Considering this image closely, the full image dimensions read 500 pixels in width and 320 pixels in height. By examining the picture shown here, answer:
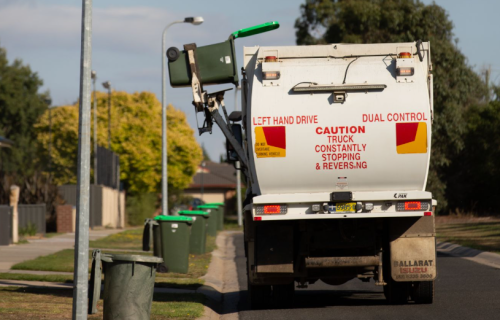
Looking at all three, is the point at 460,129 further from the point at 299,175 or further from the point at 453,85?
the point at 299,175

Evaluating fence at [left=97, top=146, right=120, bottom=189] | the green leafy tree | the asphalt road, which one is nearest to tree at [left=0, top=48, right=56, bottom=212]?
fence at [left=97, top=146, right=120, bottom=189]

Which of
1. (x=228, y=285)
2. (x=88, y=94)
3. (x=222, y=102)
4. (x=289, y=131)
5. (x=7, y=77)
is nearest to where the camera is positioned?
(x=88, y=94)

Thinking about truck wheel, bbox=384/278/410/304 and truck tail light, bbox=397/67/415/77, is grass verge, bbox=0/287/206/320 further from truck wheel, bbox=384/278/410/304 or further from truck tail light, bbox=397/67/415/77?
truck tail light, bbox=397/67/415/77

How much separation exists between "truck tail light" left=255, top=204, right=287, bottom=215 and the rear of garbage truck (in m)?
0.01

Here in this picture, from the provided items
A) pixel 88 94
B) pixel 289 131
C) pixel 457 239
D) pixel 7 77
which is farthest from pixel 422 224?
pixel 7 77

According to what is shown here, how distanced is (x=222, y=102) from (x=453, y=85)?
32.0 metres

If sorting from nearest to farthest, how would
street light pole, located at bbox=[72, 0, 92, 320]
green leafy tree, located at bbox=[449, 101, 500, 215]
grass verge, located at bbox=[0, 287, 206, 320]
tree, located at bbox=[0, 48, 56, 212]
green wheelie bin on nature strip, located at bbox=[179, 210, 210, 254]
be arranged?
street light pole, located at bbox=[72, 0, 92, 320], grass verge, located at bbox=[0, 287, 206, 320], green wheelie bin on nature strip, located at bbox=[179, 210, 210, 254], green leafy tree, located at bbox=[449, 101, 500, 215], tree, located at bbox=[0, 48, 56, 212]

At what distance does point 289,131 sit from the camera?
1095 centimetres

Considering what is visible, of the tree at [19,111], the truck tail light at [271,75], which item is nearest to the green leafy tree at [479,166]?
the truck tail light at [271,75]

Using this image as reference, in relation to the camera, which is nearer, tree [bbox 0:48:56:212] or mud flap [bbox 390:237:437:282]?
mud flap [bbox 390:237:437:282]

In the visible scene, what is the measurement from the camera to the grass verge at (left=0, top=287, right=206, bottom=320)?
10.6 meters

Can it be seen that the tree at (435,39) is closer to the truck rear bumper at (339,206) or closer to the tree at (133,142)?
the tree at (133,142)

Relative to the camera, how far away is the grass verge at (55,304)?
418 inches

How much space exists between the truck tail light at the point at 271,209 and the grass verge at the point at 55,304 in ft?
5.29
